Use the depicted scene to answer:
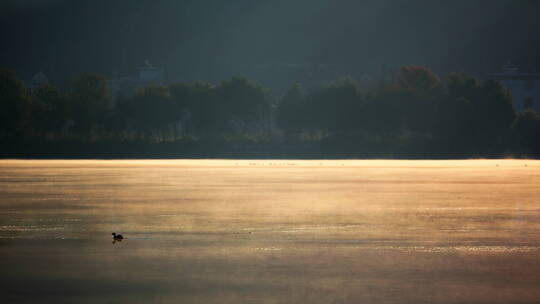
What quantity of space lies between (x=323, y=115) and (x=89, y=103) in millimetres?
31126

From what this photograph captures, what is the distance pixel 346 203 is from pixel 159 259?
50.2 feet

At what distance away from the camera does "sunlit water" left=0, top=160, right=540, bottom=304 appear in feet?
57.6

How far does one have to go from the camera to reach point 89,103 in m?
143

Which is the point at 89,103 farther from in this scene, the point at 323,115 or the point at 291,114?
the point at 323,115

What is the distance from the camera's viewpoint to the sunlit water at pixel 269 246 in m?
17.5

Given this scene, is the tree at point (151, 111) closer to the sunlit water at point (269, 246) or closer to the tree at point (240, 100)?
the tree at point (240, 100)

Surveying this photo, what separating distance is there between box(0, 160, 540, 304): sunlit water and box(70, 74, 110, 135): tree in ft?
331

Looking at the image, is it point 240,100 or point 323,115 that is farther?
point 240,100

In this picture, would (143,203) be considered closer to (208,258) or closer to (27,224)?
(27,224)

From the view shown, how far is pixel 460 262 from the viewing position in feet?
68.6

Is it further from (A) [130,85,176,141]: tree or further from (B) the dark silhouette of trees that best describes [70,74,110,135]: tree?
(B) the dark silhouette of trees

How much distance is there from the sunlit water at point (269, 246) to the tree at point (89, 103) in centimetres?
10093

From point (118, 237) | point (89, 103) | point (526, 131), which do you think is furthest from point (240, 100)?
point (118, 237)

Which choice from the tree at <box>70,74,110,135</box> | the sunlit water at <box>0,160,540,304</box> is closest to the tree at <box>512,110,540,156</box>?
the tree at <box>70,74,110,135</box>
